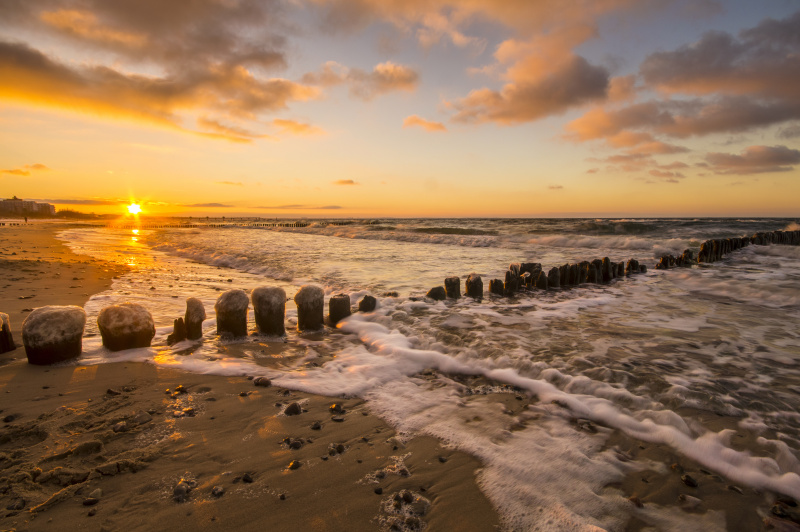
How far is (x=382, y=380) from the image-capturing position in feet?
12.2

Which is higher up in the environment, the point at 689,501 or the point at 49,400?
the point at 49,400

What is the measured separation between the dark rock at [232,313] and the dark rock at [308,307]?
74cm

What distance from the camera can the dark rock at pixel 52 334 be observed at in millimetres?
3561

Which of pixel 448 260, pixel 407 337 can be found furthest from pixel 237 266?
pixel 407 337

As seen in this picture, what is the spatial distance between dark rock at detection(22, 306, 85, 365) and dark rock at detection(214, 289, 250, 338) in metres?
1.36

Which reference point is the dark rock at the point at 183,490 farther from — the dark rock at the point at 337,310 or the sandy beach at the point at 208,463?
the dark rock at the point at 337,310

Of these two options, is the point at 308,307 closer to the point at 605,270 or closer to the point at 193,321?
the point at 193,321

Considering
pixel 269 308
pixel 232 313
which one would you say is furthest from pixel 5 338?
pixel 269 308

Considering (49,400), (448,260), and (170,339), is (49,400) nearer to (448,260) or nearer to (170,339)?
(170,339)

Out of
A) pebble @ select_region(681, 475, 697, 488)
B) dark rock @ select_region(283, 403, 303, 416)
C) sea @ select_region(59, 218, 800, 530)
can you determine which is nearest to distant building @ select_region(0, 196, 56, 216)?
sea @ select_region(59, 218, 800, 530)

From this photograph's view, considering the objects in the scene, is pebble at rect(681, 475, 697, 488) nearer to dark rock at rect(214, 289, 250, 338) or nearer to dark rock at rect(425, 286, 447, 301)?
dark rock at rect(214, 289, 250, 338)

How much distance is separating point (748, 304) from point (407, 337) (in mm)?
7119

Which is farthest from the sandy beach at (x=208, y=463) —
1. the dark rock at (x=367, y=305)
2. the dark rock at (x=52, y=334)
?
the dark rock at (x=367, y=305)

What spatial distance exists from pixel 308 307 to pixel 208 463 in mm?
2967
